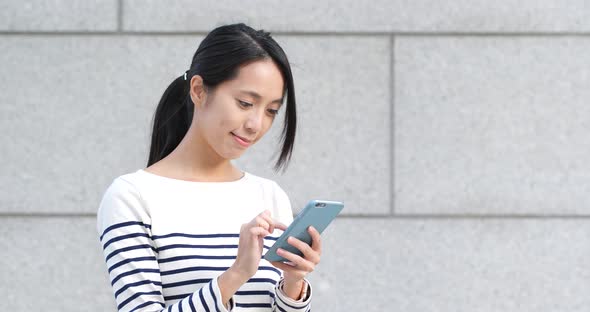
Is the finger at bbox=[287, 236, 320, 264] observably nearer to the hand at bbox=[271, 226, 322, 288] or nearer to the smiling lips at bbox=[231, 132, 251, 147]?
the hand at bbox=[271, 226, 322, 288]

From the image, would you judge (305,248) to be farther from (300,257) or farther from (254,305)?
(254,305)

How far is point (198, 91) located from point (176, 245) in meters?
0.42

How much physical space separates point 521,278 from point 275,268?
7.82 feet

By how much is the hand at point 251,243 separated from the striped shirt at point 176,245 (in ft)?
0.27

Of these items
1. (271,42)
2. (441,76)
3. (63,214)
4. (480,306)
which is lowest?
(480,306)

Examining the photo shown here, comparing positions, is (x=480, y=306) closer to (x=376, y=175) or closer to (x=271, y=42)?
(x=376, y=175)

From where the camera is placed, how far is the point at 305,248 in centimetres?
212

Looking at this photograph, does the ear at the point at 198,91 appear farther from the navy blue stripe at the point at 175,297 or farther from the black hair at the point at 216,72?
the navy blue stripe at the point at 175,297

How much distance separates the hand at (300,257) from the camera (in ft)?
6.95

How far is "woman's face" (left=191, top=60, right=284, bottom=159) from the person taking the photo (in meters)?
2.28

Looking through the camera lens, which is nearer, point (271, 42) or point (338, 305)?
point (271, 42)

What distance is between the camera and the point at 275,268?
96.3 inches

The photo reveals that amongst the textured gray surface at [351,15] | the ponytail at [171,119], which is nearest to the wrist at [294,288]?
the ponytail at [171,119]

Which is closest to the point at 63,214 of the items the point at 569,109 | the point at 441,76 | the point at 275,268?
the point at 441,76
